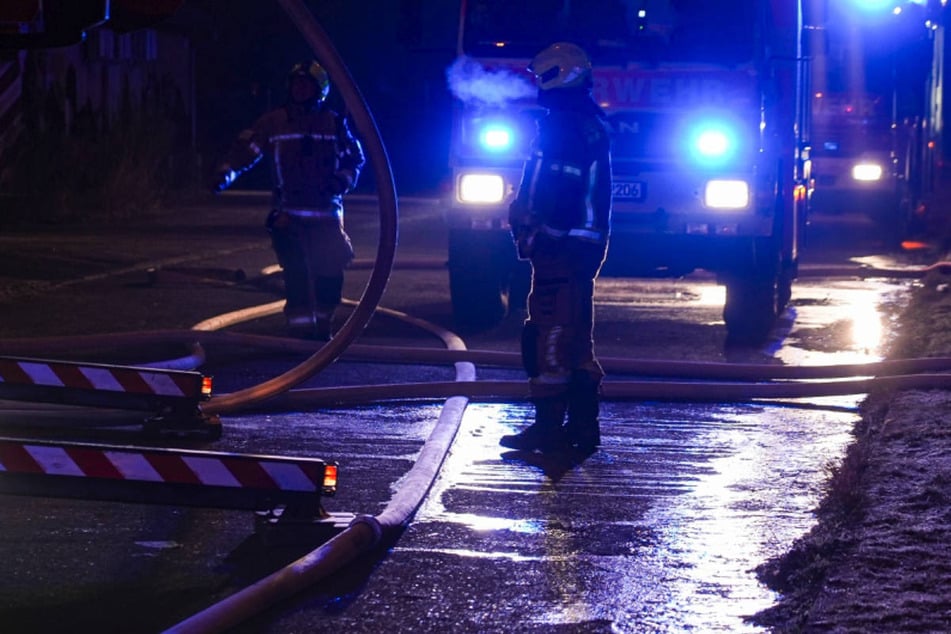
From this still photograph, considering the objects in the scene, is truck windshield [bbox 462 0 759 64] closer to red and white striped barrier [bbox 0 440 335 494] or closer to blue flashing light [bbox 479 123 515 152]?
blue flashing light [bbox 479 123 515 152]

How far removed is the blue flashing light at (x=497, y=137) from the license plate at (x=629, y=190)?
75 centimetres

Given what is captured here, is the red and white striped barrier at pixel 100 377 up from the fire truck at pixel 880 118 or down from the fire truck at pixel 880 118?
down

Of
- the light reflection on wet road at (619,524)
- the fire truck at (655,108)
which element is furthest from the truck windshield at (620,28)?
the light reflection on wet road at (619,524)

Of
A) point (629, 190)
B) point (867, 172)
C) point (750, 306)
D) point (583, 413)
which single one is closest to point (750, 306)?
point (750, 306)

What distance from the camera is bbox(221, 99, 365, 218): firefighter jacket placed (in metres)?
9.91

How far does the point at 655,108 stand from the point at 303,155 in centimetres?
227

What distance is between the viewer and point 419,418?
780 cm

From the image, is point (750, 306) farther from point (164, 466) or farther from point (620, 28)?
point (164, 466)

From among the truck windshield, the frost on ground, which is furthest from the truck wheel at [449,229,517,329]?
the frost on ground

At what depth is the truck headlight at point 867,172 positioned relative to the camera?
2233 centimetres

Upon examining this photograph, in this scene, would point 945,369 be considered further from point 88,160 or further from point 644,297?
point 88,160

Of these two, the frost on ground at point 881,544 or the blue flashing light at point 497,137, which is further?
the blue flashing light at point 497,137

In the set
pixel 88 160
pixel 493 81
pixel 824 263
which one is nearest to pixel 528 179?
pixel 493 81

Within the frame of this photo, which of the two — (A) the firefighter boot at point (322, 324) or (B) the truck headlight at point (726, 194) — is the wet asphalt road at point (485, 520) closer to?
(A) the firefighter boot at point (322, 324)
